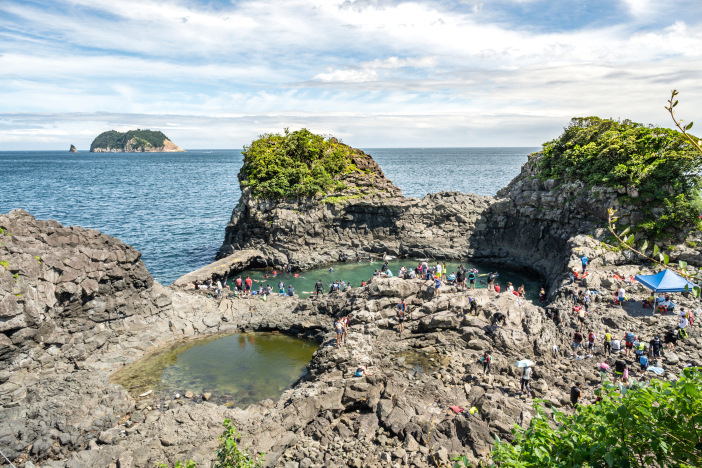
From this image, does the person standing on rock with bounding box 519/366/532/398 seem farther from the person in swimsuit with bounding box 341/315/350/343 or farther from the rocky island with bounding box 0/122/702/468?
the person in swimsuit with bounding box 341/315/350/343

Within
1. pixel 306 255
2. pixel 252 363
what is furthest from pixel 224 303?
pixel 306 255

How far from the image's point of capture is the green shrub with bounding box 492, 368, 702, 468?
22.2 ft

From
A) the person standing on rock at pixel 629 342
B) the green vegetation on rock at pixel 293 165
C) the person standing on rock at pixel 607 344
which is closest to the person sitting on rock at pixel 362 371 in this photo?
the person standing on rock at pixel 607 344

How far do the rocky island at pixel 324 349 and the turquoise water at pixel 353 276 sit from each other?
1.94 meters

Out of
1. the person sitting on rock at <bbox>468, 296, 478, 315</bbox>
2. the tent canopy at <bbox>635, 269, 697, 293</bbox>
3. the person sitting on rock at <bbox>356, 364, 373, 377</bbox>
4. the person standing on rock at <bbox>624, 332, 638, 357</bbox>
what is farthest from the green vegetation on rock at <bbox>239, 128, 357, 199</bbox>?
the person standing on rock at <bbox>624, 332, 638, 357</bbox>

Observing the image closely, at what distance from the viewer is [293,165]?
5072 cm

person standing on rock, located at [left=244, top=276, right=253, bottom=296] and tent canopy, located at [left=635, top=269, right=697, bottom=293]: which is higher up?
tent canopy, located at [left=635, top=269, right=697, bottom=293]

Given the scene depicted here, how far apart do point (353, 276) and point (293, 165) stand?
16958mm

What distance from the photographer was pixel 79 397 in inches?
791

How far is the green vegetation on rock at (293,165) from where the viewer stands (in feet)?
157

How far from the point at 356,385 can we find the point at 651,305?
2082cm

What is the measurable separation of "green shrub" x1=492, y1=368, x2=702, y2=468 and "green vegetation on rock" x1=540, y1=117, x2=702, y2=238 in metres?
30.7

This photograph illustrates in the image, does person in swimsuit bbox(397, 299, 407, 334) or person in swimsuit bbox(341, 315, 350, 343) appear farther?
person in swimsuit bbox(397, 299, 407, 334)

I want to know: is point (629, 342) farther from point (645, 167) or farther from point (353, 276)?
point (353, 276)
